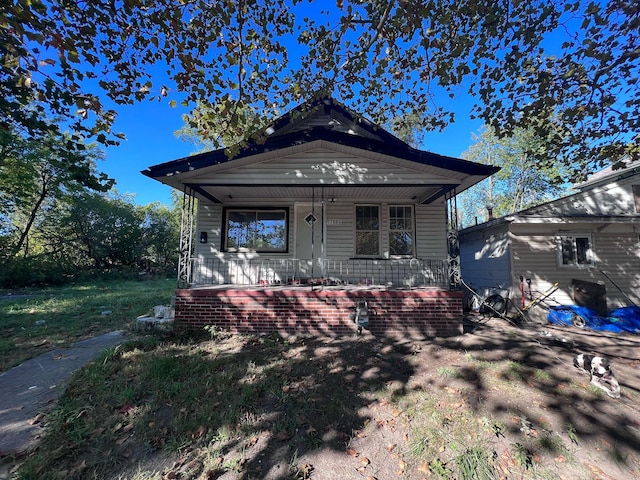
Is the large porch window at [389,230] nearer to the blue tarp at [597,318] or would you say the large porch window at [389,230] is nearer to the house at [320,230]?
the house at [320,230]

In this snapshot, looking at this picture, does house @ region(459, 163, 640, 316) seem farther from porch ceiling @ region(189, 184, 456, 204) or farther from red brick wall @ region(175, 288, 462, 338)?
red brick wall @ region(175, 288, 462, 338)

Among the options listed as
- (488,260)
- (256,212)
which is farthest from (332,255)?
(488,260)

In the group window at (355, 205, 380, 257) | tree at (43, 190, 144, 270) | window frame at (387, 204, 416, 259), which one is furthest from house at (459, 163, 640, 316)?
tree at (43, 190, 144, 270)

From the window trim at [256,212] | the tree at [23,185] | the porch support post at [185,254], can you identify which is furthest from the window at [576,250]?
the tree at [23,185]

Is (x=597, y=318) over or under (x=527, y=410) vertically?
over

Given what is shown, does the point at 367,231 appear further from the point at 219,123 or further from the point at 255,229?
the point at 219,123

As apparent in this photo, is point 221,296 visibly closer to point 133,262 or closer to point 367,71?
point 367,71

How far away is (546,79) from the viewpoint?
16.5 feet

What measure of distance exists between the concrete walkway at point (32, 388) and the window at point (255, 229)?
3.88 m

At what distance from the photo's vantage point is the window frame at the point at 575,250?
30.2ft

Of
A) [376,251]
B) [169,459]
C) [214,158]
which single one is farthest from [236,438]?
[376,251]

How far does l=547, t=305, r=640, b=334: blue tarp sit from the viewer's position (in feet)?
25.2

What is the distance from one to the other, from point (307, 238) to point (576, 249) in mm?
9187

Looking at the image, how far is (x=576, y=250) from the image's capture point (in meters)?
9.38
